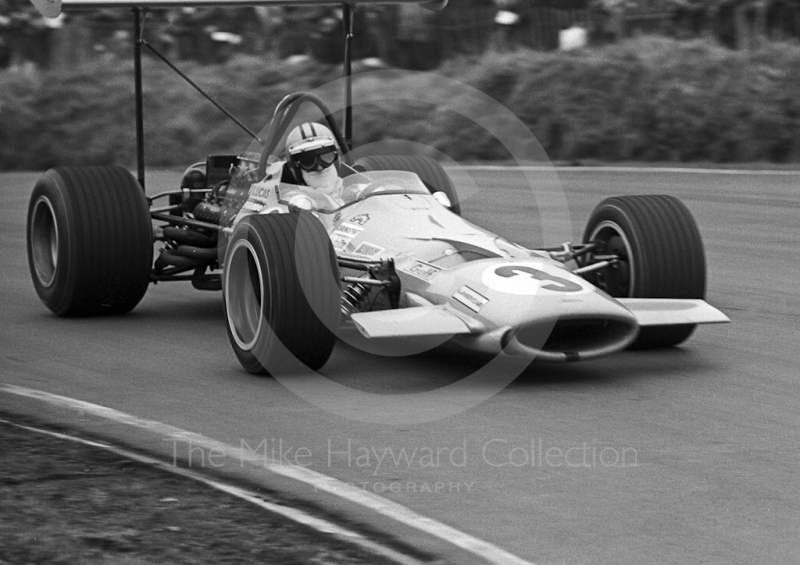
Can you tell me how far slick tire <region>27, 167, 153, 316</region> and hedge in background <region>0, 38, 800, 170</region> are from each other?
41.4 ft

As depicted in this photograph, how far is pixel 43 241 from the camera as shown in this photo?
9070 mm

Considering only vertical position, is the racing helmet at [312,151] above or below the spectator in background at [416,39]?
below

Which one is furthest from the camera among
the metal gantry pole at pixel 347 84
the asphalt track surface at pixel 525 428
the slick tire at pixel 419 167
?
the slick tire at pixel 419 167

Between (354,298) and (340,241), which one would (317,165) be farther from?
(354,298)

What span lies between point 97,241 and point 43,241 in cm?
84

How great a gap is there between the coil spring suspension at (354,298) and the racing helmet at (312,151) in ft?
4.27

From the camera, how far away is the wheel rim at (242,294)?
281 inches

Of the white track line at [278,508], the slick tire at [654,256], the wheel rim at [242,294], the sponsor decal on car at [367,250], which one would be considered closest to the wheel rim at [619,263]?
the slick tire at [654,256]

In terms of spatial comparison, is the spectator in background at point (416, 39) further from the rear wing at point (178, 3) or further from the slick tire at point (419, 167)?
the rear wing at point (178, 3)

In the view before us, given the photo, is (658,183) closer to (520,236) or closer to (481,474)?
(520,236)

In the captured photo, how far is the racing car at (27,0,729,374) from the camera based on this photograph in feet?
21.7

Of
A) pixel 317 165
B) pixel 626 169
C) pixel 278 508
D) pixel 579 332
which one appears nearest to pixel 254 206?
pixel 317 165

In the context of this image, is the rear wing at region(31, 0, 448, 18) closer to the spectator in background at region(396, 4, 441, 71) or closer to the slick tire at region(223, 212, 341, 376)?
the slick tire at region(223, 212, 341, 376)

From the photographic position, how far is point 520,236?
498 inches
